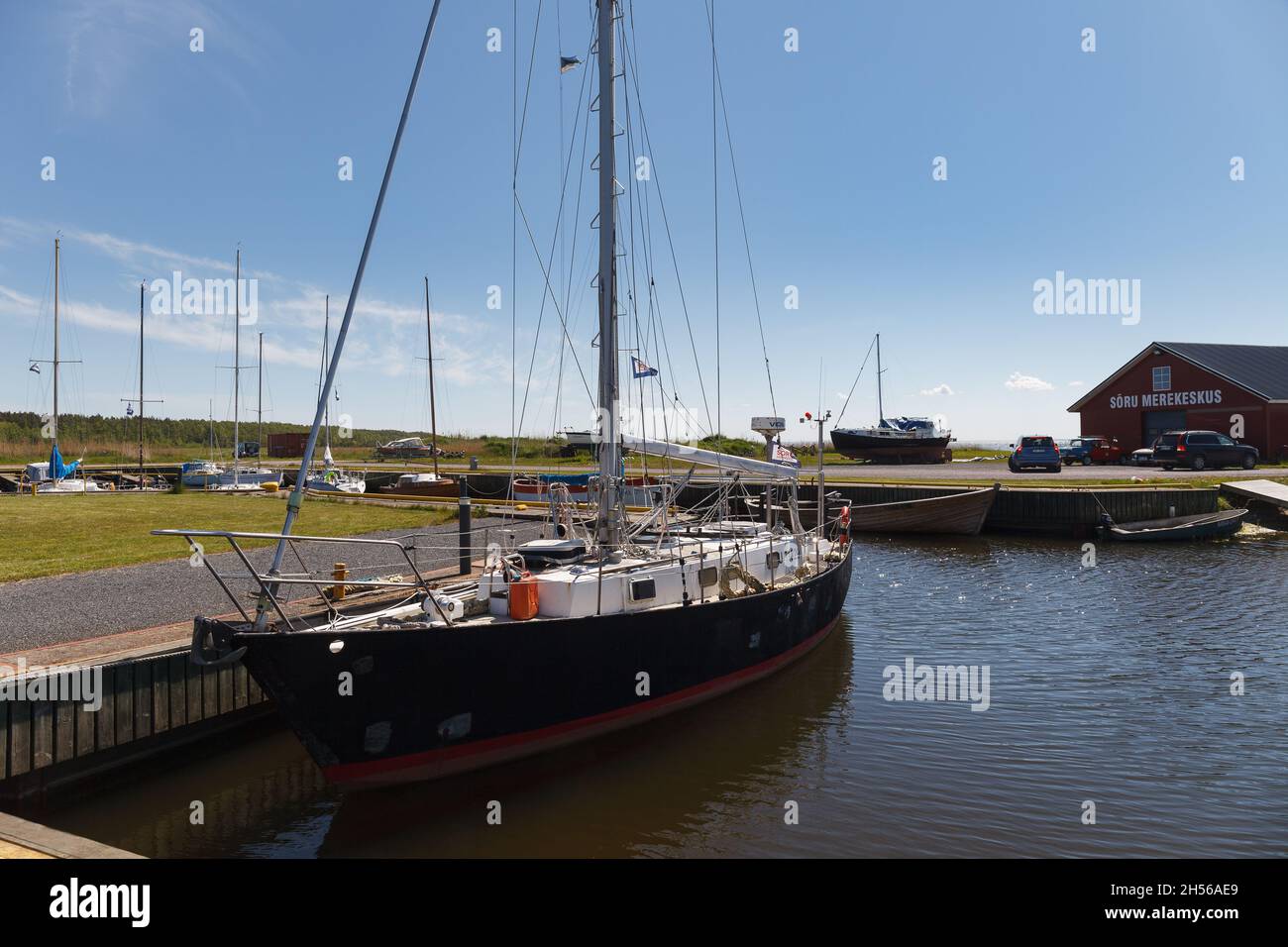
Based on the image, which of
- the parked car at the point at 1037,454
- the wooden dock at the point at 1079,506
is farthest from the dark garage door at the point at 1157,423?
the wooden dock at the point at 1079,506

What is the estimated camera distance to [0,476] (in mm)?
45344

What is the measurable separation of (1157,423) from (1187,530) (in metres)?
25.2

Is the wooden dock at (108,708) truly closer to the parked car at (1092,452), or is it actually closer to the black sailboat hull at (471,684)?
the black sailboat hull at (471,684)

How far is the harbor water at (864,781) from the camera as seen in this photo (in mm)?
8219

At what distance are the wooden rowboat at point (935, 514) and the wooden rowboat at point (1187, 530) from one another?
456cm

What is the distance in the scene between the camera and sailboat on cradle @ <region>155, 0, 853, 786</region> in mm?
8000

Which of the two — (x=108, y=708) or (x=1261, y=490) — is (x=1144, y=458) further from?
(x=108, y=708)

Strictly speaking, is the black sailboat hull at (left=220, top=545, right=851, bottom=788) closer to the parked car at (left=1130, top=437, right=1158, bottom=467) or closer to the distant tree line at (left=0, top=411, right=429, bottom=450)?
the parked car at (left=1130, top=437, right=1158, bottom=467)

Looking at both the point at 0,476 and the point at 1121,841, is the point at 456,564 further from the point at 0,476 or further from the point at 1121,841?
the point at 0,476
